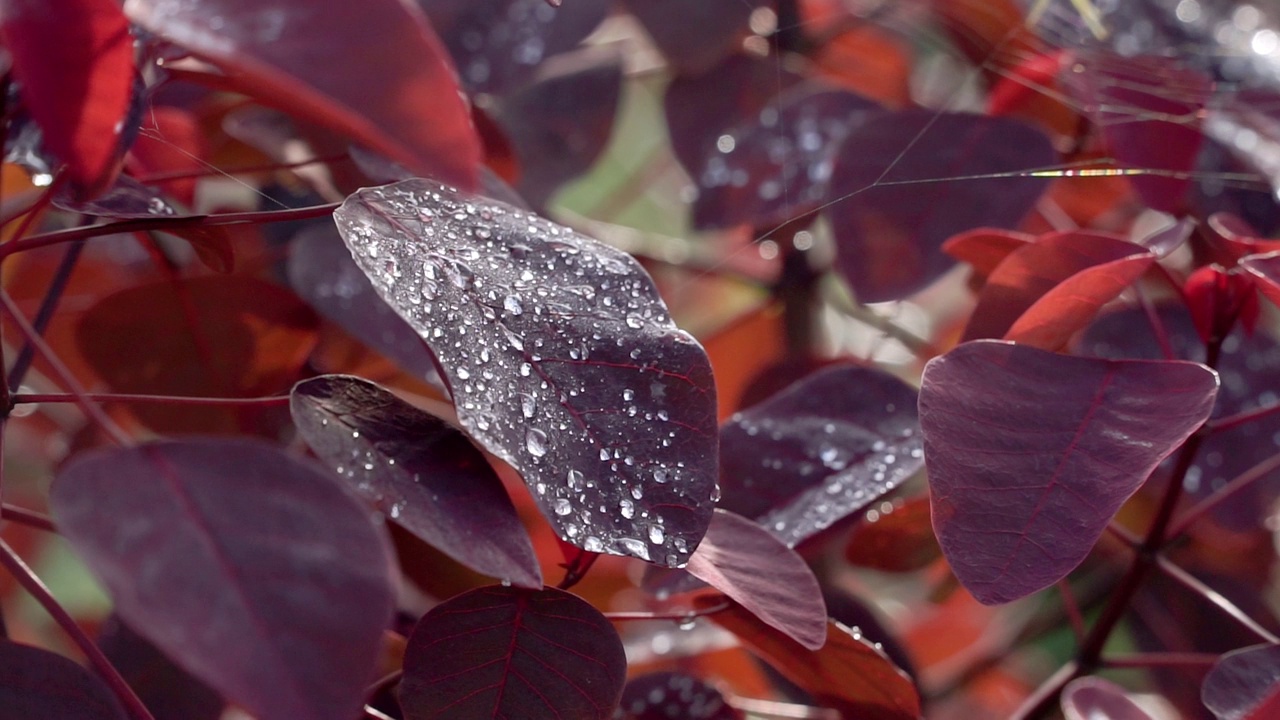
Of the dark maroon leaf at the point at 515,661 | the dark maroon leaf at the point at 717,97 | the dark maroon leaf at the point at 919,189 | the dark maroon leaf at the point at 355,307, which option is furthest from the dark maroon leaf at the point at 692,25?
the dark maroon leaf at the point at 515,661

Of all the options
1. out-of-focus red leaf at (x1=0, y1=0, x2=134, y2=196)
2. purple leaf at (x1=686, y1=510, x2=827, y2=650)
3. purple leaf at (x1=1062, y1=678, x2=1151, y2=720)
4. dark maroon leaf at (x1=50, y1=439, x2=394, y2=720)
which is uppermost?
out-of-focus red leaf at (x1=0, y1=0, x2=134, y2=196)

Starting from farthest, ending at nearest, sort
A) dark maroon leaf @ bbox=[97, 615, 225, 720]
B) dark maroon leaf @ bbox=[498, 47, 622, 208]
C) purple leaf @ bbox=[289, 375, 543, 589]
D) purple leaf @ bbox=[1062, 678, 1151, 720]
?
dark maroon leaf @ bbox=[498, 47, 622, 208] < dark maroon leaf @ bbox=[97, 615, 225, 720] < purple leaf @ bbox=[1062, 678, 1151, 720] < purple leaf @ bbox=[289, 375, 543, 589]

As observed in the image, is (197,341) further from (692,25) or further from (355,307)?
(692,25)

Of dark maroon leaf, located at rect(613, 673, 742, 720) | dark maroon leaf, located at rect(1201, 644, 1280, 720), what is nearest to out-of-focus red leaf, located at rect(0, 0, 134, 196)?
dark maroon leaf, located at rect(613, 673, 742, 720)

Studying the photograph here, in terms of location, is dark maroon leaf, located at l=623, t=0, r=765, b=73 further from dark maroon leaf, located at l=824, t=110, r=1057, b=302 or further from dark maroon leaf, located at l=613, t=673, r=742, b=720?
dark maroon leaf, located at l=613, t=673, r=742, b=720

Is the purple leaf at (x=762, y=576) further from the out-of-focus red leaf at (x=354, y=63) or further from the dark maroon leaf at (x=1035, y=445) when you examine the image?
the out-of-focus red leaf at (x=354, y=63)

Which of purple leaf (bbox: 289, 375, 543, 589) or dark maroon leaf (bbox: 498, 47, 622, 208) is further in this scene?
Answer: dark maroon leaf (bbox: 498, 47, 622, 208)
